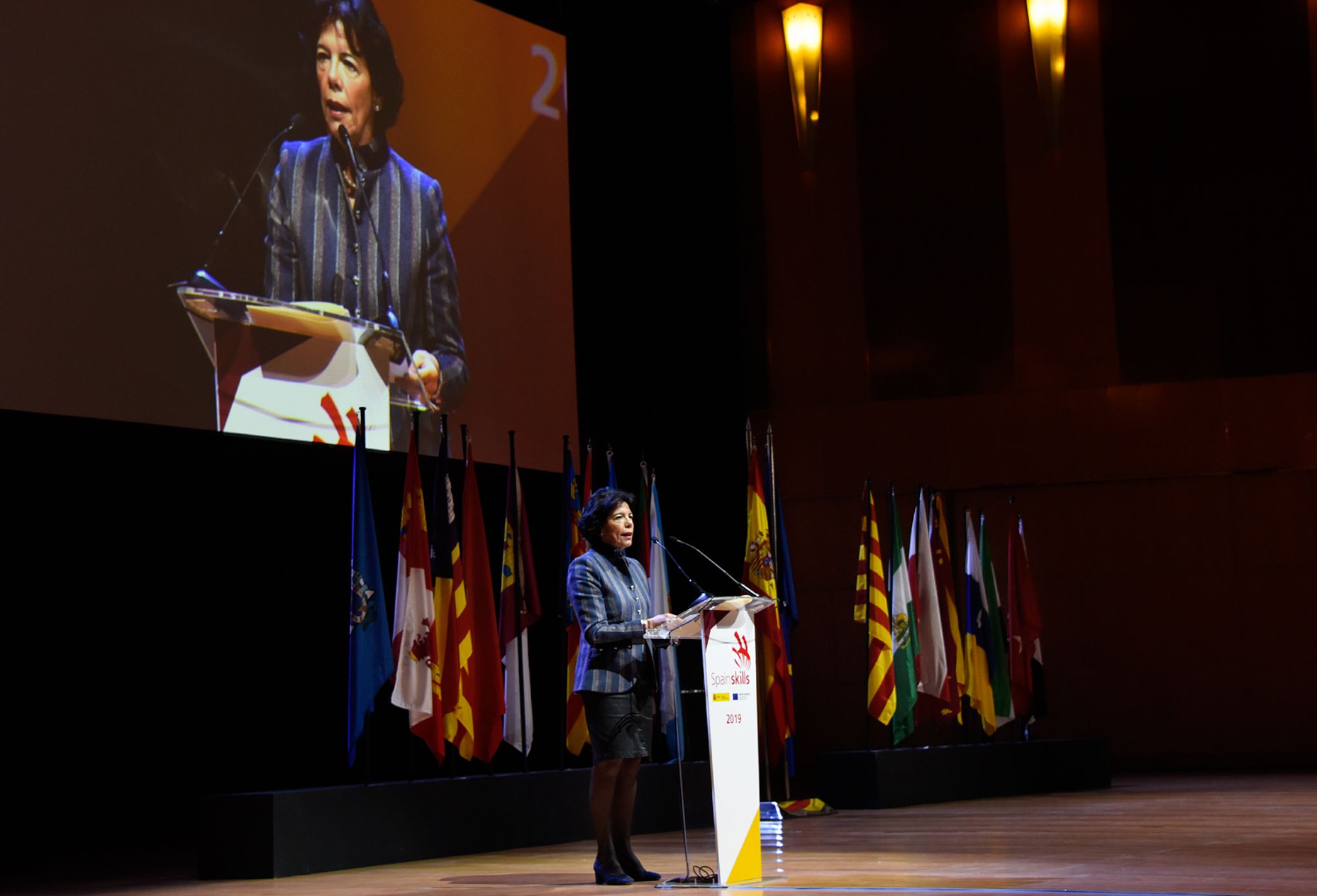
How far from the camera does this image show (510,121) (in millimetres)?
9414

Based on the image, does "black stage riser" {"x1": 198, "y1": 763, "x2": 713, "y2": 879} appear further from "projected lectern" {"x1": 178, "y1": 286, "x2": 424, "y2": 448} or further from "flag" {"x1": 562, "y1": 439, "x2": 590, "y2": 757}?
"projected lectern" {"x1": 178, "y1": 286, "x2": 424, "y2": 448}

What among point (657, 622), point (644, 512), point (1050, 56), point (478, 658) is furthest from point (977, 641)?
point (657, 622)

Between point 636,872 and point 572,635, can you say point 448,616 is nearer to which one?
point 572,635

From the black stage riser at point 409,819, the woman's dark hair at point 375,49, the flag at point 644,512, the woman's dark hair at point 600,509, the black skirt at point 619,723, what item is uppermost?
the woman's dark hair at point 375,49

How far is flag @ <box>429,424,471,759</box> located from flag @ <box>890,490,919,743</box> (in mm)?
2820

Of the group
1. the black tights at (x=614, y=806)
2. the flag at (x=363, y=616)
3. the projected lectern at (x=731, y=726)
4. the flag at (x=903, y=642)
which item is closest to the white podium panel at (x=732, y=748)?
the projected lectern at (x=731, y=726)

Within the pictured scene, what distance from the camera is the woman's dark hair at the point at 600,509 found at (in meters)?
5.21

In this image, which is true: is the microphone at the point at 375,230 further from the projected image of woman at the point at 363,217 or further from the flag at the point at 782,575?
the flag at the point at 782,575

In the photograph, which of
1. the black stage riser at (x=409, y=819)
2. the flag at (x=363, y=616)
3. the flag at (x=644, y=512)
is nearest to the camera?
the black stage riser at (x=409, y=819)

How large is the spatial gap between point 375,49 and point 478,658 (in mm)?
3422

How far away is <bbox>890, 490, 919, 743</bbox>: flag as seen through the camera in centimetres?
887

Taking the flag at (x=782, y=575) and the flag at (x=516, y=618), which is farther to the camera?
the flag at (x=782, y=575)

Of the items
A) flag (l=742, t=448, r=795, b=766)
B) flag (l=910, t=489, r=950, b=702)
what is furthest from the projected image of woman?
flag (l=910, t=489, r=950, b=702)

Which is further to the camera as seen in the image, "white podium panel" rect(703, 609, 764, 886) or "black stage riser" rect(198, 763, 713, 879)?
"black stage riser" rect(198, 763, 713, 879)
